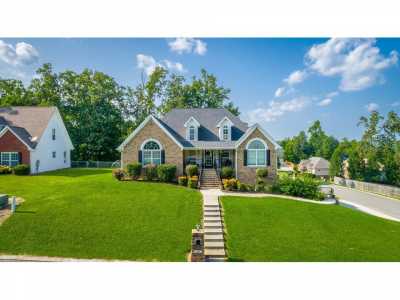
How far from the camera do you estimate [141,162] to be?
1359 centimetres

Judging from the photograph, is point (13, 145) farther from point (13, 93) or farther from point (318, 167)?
point (318, 167)

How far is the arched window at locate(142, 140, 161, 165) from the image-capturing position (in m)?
13.6

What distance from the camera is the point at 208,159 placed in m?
15.3

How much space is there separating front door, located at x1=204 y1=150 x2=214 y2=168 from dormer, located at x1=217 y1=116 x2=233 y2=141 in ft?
4.02

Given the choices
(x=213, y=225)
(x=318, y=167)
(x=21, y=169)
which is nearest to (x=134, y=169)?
(x=213, y=225)

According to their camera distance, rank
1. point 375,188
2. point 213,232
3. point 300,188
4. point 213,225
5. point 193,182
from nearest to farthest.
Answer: point 213,232, point 213,225, point 300,188, point 193,182, point 375,188

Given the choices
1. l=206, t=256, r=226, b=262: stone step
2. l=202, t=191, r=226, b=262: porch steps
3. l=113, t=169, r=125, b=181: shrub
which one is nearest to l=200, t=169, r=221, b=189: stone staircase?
l=202, t=191, r=226, b=262: porch steps

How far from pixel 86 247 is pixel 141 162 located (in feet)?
22.8

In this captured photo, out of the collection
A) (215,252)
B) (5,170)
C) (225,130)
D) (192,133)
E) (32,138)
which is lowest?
(215,252)

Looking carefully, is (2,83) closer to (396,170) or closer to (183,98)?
(183,98)

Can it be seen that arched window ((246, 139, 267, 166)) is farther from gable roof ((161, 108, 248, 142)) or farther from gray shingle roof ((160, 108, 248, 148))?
gable roof ((161, 108, 248, 142))

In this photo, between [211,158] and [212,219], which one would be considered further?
[211,158]

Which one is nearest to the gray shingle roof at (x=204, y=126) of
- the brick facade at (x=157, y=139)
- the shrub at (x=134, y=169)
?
the brick facade at (x=157, y=139)

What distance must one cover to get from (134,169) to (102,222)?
519 centimetres
